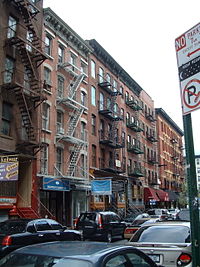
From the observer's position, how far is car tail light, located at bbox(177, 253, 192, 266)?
6855 millimetres

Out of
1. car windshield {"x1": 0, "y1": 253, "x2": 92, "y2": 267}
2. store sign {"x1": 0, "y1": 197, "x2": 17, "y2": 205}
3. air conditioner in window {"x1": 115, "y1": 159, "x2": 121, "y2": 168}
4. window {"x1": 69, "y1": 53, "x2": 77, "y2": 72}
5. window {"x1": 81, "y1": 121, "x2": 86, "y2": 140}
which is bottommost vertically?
car windshield {"x1": 0, "y1": 253, "x2": 92, "y2": 267}

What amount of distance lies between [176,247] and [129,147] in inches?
1343

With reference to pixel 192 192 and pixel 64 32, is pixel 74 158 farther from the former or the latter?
pixel 192 192

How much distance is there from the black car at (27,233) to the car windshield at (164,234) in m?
4.51

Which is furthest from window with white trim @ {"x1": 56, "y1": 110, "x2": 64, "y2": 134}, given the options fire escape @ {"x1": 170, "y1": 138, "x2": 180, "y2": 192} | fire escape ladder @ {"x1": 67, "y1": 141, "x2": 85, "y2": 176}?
fire escape @ {"x1": 170, "y1": 138, "x2": 180, "y2": 192}

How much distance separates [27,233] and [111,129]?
25387 mm

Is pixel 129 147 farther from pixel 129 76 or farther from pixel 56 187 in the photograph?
pixel 56 187

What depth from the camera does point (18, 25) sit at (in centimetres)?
2278

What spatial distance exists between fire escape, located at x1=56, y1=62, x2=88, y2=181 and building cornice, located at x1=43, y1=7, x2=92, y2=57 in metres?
2.46

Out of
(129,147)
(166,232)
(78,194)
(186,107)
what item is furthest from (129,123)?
(186,107)

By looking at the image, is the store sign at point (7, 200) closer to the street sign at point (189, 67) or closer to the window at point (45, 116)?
the window at point (45, 116)

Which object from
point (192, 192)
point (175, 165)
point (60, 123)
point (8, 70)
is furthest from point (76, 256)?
point (175, 165)

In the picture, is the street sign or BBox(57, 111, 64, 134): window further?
BBox(57, 111, 64, 134): window

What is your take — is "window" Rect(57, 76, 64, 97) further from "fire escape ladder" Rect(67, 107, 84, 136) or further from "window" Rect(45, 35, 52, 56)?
"window" Rect(45, 35, 52, 56)
